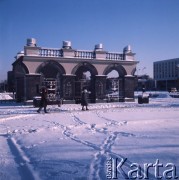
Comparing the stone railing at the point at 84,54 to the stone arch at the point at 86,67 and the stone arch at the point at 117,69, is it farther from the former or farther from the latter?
the stone arch at the point at 117,69

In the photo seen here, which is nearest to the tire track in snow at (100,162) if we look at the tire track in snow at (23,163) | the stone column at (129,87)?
the tire track in snow at (23,163)

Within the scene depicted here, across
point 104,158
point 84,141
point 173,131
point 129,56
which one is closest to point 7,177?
point 104,158

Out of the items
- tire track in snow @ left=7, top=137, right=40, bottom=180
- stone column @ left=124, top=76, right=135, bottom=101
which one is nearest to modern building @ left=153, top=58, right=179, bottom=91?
stone column @ left=124, top=76, right=135, bottom=101

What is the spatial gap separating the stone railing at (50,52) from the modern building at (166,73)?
89973 mm

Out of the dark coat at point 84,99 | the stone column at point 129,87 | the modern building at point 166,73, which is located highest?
the modern building at point 166,73

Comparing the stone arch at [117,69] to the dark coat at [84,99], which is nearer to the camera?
the dark coat at [84,99]

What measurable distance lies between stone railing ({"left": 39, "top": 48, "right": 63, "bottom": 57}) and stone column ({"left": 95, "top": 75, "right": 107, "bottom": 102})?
14.2 feet

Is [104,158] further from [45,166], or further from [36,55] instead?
[36,55]

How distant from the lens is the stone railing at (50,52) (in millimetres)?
23234

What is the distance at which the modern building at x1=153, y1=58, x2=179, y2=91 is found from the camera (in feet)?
364

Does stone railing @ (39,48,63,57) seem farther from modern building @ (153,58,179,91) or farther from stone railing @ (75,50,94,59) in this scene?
modern building @ (153,58,179,91)

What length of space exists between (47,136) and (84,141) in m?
1.54

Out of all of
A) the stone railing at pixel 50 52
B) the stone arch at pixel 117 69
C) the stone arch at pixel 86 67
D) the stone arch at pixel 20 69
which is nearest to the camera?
the stone arch at pixel 20 69

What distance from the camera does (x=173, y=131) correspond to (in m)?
8.62
